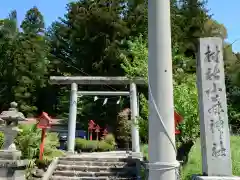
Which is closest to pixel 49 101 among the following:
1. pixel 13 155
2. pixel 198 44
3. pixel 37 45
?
pixel 37 45

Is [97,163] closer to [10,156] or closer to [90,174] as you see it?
[90,174]

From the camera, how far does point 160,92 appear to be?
11.0ft

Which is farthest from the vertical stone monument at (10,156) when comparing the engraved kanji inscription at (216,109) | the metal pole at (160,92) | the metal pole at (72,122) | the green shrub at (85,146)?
the green shrub at (85,146)

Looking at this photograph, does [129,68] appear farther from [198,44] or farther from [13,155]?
[198,44]

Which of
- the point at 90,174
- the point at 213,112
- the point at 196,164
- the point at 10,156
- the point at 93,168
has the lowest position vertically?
the point at 90,174

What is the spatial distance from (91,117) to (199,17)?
42.3 feet

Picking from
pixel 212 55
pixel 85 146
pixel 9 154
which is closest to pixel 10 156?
pixel 9 154

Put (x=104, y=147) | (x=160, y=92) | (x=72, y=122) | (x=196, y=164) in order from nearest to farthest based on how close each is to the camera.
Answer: (x=160, y=92), (x=196, y=164), (x=72, y=122), (x=104, y=147)

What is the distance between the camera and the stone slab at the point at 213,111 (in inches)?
185

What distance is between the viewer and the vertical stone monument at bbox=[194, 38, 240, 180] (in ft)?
15.4

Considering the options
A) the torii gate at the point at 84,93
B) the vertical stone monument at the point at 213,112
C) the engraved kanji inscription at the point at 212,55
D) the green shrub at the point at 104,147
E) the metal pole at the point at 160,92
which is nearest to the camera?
the metal pole at the point at 160,92

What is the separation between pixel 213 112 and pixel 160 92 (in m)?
1.95

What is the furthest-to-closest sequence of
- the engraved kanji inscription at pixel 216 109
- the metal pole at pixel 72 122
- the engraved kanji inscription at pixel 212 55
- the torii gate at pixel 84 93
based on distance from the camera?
the torii gate at pixel 84 93
the metal pole at pixel 72 122
the engraved kanji inscription at pixel 212 55
the engraved kanji inscription at pixel 216 109

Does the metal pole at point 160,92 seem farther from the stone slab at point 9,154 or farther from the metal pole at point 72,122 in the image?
the metal pole at point 72,122
